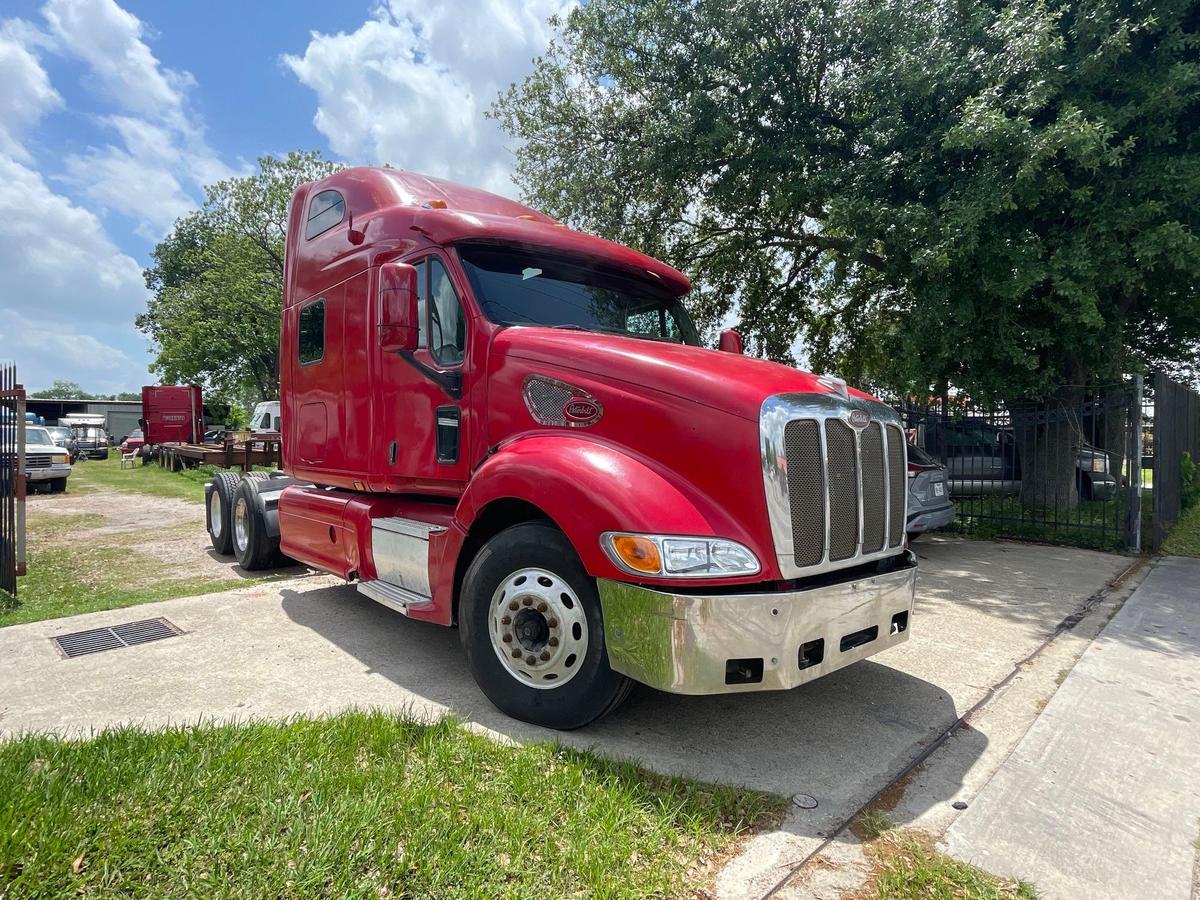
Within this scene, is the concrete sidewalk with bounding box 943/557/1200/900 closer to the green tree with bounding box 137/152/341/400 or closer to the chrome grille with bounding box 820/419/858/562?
the chrome grille with bounding box 820/419/858/562

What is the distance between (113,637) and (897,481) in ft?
17.6

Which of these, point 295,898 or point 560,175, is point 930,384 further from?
point 295,898

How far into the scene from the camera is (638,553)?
2.97m

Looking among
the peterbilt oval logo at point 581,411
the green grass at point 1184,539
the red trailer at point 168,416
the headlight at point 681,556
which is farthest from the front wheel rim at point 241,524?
the red trailer at point 168,416

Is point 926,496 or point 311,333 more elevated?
point 311,333

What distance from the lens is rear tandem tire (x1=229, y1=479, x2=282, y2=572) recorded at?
281 inches

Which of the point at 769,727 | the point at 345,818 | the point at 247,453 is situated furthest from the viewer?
the point at 247,453

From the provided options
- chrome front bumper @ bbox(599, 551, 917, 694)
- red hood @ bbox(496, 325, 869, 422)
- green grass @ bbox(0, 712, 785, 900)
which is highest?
red hood @ bbox(496, 325, 869, 422)

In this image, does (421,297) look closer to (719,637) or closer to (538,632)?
(538,632)

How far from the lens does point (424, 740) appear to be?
3113mm

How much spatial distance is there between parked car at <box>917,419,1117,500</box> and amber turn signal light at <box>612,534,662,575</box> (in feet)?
29.0

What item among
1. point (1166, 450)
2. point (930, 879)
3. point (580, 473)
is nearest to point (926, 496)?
point (1166, 450)

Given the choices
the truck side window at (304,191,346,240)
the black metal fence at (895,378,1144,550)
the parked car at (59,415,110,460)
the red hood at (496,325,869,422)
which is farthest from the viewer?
the parked car at (59,415,110,460)

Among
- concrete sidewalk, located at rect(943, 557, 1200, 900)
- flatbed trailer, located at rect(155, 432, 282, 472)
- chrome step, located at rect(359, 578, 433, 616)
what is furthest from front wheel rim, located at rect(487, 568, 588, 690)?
flatbed trailer, located at rect(155, 432, 282, 472)
